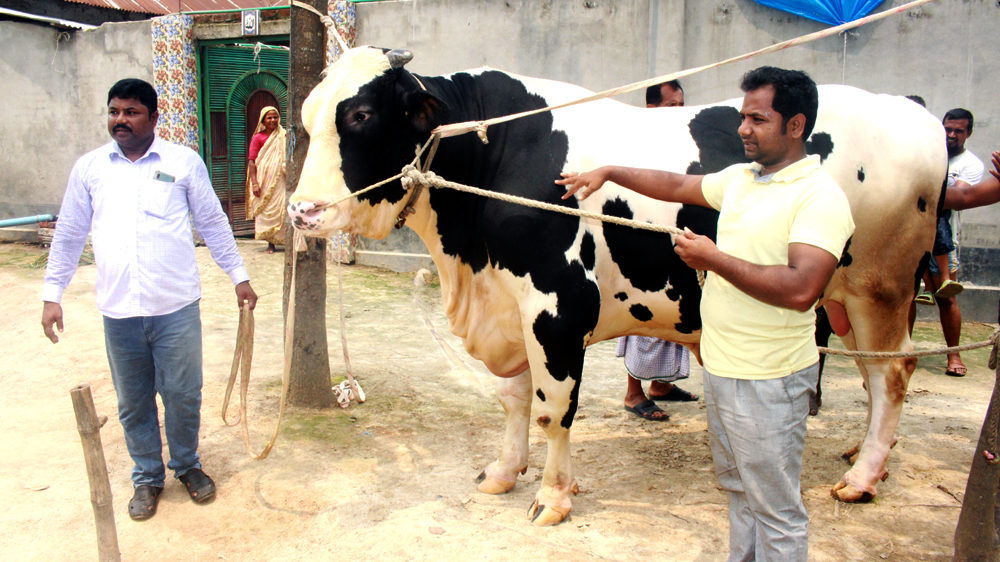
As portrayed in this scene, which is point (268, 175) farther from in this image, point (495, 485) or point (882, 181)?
point (882, 181)

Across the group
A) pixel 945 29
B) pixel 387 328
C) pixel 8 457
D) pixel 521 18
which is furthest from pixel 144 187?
pixel 945 29

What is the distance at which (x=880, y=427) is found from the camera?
3.43 metres

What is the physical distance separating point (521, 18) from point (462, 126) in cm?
575

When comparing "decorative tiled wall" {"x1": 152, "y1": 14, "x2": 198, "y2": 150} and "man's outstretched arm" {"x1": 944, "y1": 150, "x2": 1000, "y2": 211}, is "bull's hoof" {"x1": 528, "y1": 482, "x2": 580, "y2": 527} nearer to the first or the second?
"man's outstretched arm" {"x1": 944, "y1": 150, "x2": 1000, "y2": 211}

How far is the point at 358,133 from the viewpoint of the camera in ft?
9.57

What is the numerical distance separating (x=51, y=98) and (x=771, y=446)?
11.6 meters

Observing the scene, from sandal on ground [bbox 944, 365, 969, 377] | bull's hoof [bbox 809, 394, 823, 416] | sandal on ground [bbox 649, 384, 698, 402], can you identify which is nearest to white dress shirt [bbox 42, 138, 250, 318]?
sandal on ground [bbox 649, 384, 698, 402]

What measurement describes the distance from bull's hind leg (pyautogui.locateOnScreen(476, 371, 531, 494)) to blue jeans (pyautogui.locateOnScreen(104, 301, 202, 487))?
1.46m

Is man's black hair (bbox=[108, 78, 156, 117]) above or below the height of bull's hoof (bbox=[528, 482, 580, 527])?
above

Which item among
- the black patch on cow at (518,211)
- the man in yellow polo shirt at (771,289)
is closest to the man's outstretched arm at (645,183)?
the black patch on cow at (518,211)

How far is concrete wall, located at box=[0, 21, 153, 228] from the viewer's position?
10039 millimetres

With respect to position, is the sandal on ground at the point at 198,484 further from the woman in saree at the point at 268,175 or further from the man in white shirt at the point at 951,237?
the woman in saree at the point at 268,175

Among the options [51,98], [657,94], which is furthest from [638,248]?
[51,98]

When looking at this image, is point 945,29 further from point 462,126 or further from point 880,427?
point 462,126
